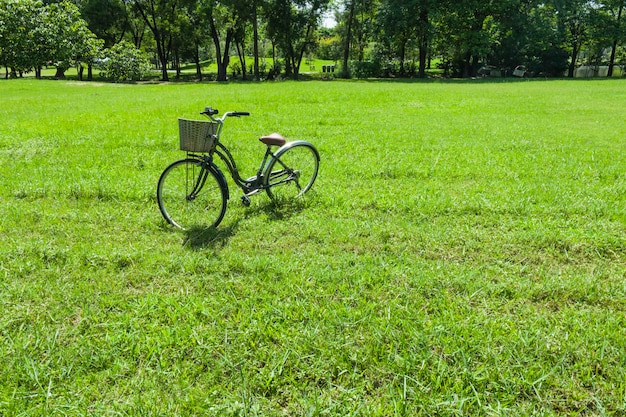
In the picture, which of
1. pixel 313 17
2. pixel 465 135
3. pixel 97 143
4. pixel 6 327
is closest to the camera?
pixel 6 327

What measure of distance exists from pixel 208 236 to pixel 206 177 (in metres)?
0.60

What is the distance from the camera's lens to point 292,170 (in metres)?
4.96

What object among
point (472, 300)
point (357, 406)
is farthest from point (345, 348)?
point (472, 300)

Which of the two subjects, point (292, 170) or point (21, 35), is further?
point (21, 35)

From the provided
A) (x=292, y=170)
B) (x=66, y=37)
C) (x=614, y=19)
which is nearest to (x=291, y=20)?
(x=66, y=37)

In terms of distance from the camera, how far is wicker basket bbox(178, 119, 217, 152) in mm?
3730

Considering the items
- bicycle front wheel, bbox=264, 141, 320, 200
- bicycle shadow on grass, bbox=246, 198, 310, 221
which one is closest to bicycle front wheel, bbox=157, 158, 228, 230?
bicycle shadow on grass, bbox=246, 198, 310, 221

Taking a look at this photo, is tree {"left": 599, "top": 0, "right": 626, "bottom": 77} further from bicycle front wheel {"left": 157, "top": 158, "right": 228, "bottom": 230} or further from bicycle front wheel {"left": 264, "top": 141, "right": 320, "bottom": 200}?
bicycle front wheel {"left": 157, "top": 158, "right": 228, "bottom": 230}

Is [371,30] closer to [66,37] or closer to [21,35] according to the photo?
[66,37]

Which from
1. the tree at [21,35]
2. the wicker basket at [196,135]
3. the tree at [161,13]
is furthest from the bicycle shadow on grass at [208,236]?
the tree at [161,13]

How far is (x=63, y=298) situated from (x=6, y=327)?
1.27 ft

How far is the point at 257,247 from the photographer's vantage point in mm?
3932

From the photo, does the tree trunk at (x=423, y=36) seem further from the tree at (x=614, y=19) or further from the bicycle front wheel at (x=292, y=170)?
Answer: the bicycle front wheel at (x=292, y=170)

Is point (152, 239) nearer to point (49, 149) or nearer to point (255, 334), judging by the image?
point (255, 334)
